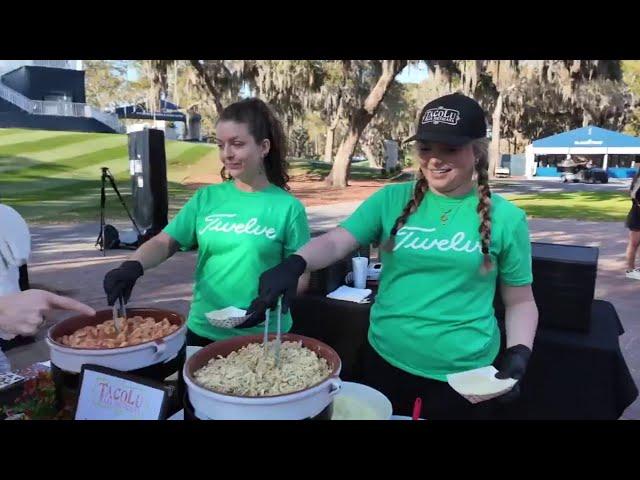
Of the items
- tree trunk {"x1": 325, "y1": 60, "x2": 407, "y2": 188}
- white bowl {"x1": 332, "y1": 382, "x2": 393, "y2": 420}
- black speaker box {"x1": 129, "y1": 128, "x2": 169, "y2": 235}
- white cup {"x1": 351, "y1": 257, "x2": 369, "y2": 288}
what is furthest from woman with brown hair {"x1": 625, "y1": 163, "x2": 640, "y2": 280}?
tree trunk {"x1": 325, "y1": 60, "x2": 407, "y2": 188}

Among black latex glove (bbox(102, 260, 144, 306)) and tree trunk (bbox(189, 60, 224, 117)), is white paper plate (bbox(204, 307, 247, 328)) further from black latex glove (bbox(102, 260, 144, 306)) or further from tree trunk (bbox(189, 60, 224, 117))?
tree trunk (bbox(189, 60, 224, 117))

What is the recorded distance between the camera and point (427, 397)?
5.60 feet

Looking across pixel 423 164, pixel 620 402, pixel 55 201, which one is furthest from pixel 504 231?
pixel 55 201

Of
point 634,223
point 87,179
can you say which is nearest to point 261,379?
point 634,223

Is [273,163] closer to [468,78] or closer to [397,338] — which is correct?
[397,338]

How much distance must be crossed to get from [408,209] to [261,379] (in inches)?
33.3

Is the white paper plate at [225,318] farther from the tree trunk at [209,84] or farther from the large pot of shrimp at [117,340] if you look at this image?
the tree trunk at [209,84]

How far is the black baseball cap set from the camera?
5.20ft

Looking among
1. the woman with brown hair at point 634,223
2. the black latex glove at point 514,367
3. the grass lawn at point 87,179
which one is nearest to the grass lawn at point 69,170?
the grass lawn at point 87,179

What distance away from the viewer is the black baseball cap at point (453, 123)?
1.58 meters

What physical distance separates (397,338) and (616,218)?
14.4 meters

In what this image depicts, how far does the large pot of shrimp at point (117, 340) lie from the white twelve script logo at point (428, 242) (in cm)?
75

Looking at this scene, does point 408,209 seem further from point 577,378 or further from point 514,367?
point 577,378

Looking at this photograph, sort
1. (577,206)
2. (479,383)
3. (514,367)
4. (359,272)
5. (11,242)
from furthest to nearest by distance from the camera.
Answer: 1. (577,206)
2. (359,272)
3. (11,242)
4. (514,367)
5. (479,383)
